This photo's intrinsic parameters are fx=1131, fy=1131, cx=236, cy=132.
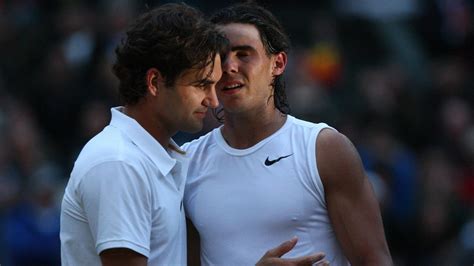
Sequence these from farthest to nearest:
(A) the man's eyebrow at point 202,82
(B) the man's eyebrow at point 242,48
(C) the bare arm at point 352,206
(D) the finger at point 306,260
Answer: (B) the man's eyebrow at point 242,48, (C) the bare arm at point 352,206, (A) the man's eyebrow at point 202,82, (D) the finger at point 306,260

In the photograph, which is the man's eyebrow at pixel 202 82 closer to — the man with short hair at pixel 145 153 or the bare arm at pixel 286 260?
the man with short hair at pixel 145 153

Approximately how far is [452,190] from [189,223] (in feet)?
15.3

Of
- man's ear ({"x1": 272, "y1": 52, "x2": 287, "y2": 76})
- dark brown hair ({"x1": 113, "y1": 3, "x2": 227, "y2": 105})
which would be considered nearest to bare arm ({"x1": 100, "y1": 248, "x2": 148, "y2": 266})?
dark brown hair ({"x1": 113, "y1": 3, "x2": 227, "y2": 105})

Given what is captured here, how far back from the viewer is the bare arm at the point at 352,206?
4645mm

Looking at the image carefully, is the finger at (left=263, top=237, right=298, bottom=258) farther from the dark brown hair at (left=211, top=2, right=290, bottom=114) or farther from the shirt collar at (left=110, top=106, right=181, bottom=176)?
the dark brown hair at (left=211, top=2, right=290, bottom=114)

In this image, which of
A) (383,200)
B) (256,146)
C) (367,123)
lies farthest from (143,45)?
(367,123)

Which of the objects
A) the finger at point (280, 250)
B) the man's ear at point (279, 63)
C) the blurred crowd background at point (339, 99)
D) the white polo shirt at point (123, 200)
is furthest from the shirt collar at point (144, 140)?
the blurred crowd background at point (339, 99)

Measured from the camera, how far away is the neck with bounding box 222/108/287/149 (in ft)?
16.3

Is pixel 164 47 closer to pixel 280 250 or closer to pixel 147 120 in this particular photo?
pixel 147 120

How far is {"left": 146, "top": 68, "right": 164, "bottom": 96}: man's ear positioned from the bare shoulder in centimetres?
75

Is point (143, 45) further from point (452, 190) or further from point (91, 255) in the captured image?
point (452, 190)

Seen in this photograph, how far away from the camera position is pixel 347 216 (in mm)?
4656

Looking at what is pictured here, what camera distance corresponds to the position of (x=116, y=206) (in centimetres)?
418

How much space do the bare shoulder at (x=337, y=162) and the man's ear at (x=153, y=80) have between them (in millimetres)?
746
